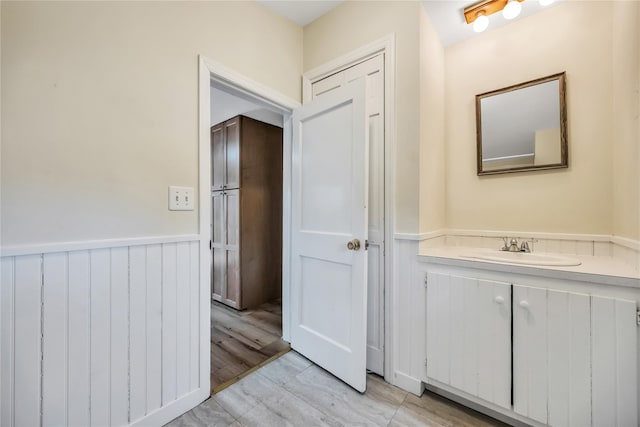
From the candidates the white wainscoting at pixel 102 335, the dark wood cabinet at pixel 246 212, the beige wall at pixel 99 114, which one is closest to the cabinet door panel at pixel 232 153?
the dark wood cabinet at pixel 246 212

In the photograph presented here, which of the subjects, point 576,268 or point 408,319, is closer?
point 576,268

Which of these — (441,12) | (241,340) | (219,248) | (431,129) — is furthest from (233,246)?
(441,12)

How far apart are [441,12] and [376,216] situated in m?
1.35

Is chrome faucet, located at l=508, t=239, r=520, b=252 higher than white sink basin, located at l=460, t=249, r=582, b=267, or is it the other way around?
chrome faucet, located at l=508, t=239, r=520, b=252

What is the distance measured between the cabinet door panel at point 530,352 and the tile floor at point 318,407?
0.77 feet

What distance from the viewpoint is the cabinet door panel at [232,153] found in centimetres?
276

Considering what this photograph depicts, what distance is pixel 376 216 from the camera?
1.63 meters

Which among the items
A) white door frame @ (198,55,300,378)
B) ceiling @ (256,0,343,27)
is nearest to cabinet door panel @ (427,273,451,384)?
white door frame @ (198,55,300,378)

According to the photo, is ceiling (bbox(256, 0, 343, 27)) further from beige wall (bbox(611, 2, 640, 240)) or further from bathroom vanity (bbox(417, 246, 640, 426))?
bathroom vanity (bbox(417, 246, 640, 426))

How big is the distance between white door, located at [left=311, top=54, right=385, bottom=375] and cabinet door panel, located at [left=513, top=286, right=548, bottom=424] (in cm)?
68

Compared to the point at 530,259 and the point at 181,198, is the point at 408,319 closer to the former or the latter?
the point at 530,259

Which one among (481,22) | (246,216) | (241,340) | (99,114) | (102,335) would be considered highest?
(481,22)

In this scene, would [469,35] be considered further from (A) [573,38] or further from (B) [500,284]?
(B) [500,284]

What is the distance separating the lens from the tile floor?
1288 mm
